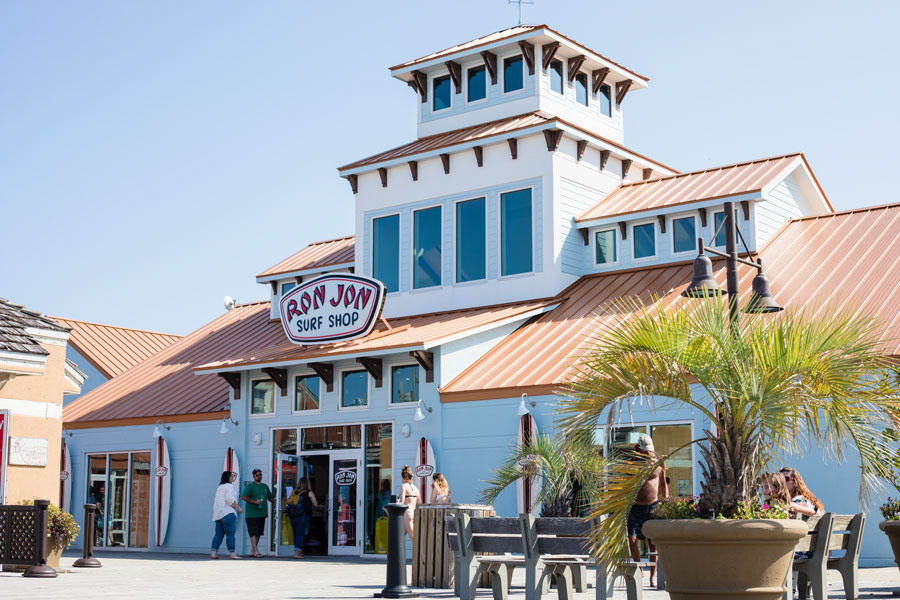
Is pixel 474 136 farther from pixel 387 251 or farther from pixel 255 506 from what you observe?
pixel 255 506

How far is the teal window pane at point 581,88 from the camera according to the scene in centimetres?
2791

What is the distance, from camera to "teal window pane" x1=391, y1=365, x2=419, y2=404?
21922mm

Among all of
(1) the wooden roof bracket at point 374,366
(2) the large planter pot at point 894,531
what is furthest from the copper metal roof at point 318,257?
(2) the large planter pot at point 894,531

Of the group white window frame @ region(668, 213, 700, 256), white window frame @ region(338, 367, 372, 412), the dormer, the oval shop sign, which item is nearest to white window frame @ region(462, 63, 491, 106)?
the dormer

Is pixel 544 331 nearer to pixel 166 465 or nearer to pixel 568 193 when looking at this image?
pixel 568 193

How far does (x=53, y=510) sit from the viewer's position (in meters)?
15.4

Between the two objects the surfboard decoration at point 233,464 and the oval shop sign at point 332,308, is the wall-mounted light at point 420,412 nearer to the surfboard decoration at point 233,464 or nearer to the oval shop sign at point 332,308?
the oval shop sign at point 332,308

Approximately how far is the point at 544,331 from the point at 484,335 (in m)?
1.24

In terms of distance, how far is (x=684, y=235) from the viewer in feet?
77.4

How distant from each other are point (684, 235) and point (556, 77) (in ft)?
19.8

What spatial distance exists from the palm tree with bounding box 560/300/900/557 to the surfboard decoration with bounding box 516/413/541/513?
34.3 feet

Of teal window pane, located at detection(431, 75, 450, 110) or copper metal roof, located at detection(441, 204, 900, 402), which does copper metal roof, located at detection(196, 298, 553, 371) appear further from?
teal window pane, located at detection(431, 75, 450, 110)

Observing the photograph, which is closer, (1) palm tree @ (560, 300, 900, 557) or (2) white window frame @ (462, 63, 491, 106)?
(1) palm tree @ (560, 300, 900, 557)

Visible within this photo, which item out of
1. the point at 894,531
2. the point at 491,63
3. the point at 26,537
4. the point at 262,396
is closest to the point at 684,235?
the point at 491,63
